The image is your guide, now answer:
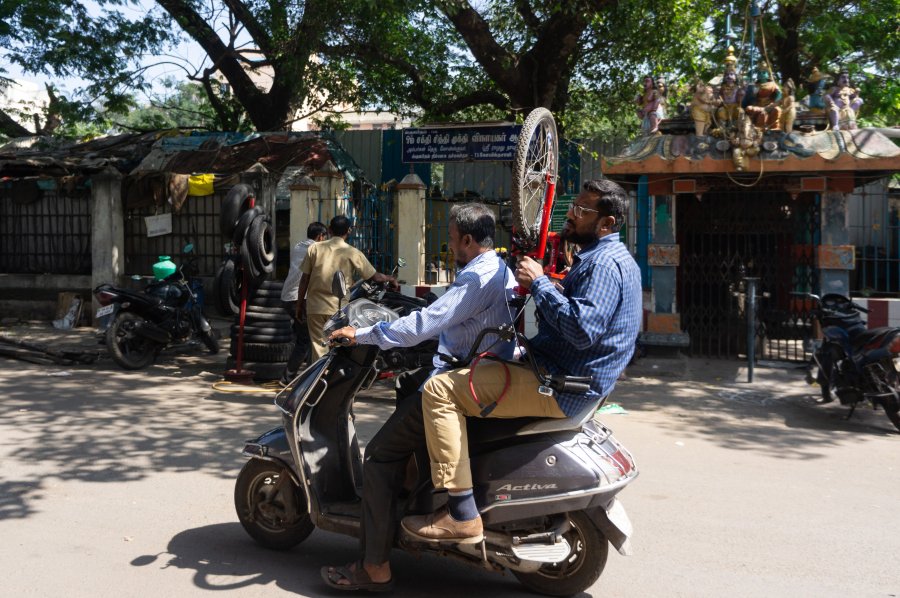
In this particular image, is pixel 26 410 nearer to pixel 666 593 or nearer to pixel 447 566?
pixel 447 566

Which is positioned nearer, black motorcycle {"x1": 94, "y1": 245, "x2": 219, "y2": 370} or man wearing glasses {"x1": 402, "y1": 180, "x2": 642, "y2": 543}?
man wearing glasses {"x1": 402, "y1": 180, "x2": 642, "y2": 543}

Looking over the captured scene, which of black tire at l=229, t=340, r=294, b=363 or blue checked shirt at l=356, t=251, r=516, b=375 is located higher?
blue checked shirt at l=356, t=251, r=516, b=375

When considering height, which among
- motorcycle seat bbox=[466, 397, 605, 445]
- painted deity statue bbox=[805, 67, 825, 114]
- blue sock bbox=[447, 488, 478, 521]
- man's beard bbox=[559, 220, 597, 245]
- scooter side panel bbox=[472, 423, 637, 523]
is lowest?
blue sock bbox=[447, 488, 478, 521]

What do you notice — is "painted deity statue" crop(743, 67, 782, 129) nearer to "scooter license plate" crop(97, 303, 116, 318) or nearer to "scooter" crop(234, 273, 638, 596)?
"scooter" crop(234, 273, 638, 596)

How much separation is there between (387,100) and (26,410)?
1006 centimetres

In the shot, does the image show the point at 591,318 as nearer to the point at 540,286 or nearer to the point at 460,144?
the point at 540,286

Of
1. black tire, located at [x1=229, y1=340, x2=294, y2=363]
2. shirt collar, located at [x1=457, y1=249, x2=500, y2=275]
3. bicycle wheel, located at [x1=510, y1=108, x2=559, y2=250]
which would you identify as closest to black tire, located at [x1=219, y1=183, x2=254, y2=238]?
black tire, located at [x1=229, y1=340, x2=294, y2=363]

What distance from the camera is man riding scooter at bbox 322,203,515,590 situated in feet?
11.7

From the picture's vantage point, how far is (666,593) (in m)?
3.68

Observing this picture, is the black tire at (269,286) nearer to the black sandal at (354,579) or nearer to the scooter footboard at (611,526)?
the black sandal at (354,579)

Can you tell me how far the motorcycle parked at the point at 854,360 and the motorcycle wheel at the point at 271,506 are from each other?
5.12 m

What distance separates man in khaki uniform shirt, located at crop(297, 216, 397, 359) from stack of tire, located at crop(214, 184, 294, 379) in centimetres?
84

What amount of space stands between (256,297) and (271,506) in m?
5.04

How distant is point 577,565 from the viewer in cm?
358
